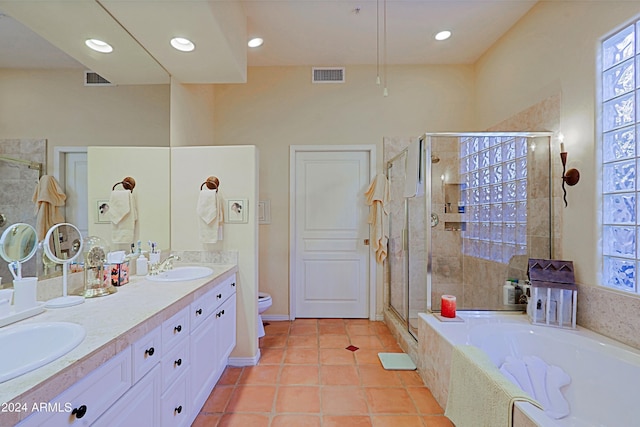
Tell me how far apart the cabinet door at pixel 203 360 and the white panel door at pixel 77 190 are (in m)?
0.90

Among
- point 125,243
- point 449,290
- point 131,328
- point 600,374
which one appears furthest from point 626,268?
point 125,243

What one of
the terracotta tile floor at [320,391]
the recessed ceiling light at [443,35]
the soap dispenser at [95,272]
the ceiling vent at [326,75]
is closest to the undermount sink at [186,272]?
the soap dispenser at [95,272]

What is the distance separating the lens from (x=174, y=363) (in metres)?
1.45

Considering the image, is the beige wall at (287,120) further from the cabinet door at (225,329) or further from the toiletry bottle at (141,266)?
the toiletry bottle at (141,266)

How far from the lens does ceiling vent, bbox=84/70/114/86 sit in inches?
66.8

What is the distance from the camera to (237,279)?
7.97 ft

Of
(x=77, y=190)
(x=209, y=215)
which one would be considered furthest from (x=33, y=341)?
(x=209, y=215)

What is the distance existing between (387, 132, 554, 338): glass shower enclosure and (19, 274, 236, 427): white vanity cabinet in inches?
65.4

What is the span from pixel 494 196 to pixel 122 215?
308 cm

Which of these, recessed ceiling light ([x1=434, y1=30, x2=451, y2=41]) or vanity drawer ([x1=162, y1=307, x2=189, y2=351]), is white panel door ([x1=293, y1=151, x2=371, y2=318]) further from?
vanity drawer ([x1=162, y1=307, x2=189, y2=351])

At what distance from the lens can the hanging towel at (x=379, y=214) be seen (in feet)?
10.7

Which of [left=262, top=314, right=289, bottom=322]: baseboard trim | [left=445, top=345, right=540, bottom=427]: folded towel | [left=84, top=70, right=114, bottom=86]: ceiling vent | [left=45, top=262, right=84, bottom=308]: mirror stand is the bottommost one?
[left=262, top=314, right=289, bottom=322]: baseboard trim

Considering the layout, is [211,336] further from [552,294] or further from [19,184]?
[552,294]

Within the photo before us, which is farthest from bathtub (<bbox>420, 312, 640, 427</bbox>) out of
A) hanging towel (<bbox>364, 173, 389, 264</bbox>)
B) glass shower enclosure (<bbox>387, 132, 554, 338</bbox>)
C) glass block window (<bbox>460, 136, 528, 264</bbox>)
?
hanging towel (<bbox>364, 173, 389, 264</bbox>)
